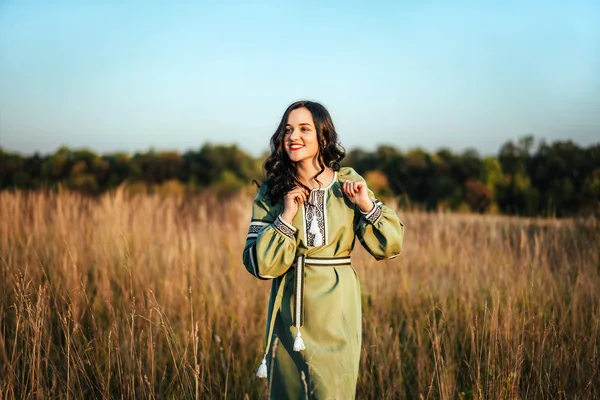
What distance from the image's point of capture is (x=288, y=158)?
6.97ft

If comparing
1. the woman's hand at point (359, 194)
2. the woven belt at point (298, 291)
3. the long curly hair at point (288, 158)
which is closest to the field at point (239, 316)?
the woven belt at point (298, 291)

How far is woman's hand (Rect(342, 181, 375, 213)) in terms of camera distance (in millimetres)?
1928


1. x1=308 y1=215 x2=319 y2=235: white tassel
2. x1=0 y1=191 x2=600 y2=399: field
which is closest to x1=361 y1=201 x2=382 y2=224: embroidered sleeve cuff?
x1=308 y1=215 x2=319 y2=235: white tassel

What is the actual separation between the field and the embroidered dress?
0.39 metres

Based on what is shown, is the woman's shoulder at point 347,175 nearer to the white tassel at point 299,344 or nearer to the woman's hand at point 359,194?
the woman's hand at point 359,194

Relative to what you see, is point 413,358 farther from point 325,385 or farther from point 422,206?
point 422,206

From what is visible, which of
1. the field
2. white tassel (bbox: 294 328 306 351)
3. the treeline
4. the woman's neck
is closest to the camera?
white tassel (bbox: 294 328 306 351)

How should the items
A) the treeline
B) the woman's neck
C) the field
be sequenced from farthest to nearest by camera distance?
the treeline, the field, the woman's neck

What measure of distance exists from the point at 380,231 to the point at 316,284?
0.32 m

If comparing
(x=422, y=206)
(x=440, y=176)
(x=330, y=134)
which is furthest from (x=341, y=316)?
(x=440, y=176)

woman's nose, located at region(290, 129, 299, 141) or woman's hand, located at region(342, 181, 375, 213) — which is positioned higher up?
woman's nose, located at region(290, 129, 299, 141)

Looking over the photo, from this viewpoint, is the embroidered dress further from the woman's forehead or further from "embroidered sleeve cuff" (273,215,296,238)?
the woman's forehead

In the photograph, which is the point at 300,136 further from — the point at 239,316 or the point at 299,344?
the point at 239,316

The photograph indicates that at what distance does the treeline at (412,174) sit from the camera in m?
6.43
